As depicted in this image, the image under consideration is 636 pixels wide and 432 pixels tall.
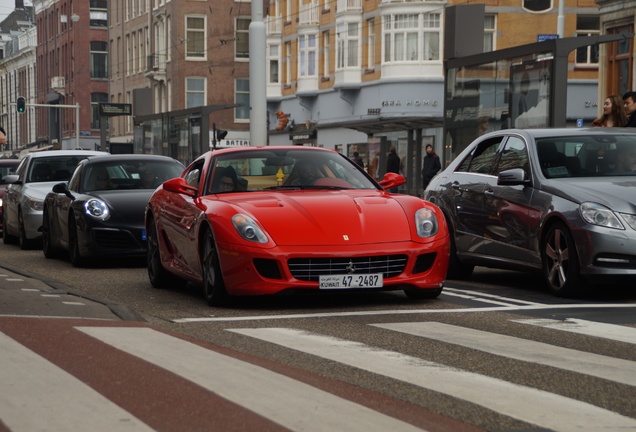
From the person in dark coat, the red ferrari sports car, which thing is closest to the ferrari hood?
the red ferrari sports car

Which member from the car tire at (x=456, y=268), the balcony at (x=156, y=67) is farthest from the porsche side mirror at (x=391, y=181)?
the balcony at (x=156, y=67)

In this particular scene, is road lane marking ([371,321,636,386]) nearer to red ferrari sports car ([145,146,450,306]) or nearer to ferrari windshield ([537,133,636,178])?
red ferrari sports car ([145,146,450,306])

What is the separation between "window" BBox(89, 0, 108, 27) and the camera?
107750 millimetres

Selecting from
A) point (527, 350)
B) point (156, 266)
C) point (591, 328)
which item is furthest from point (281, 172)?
point (527, 350)

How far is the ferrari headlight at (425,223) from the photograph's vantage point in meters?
10.7

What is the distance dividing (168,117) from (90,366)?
3987 cm

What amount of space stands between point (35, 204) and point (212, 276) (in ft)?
35.2

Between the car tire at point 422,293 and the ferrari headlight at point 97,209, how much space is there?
20.1 feet

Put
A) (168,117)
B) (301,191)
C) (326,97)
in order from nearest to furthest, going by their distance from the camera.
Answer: (301,191) < (168,117) < (326,97)

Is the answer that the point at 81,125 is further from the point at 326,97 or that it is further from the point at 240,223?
the point at 240,223

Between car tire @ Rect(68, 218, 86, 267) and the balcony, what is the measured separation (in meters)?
69.6

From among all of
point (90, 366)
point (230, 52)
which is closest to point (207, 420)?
point (90, 366)

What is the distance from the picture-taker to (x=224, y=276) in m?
10.4

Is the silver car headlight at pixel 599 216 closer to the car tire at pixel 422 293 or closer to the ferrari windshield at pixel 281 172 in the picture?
the car tire at pixel 422 293
